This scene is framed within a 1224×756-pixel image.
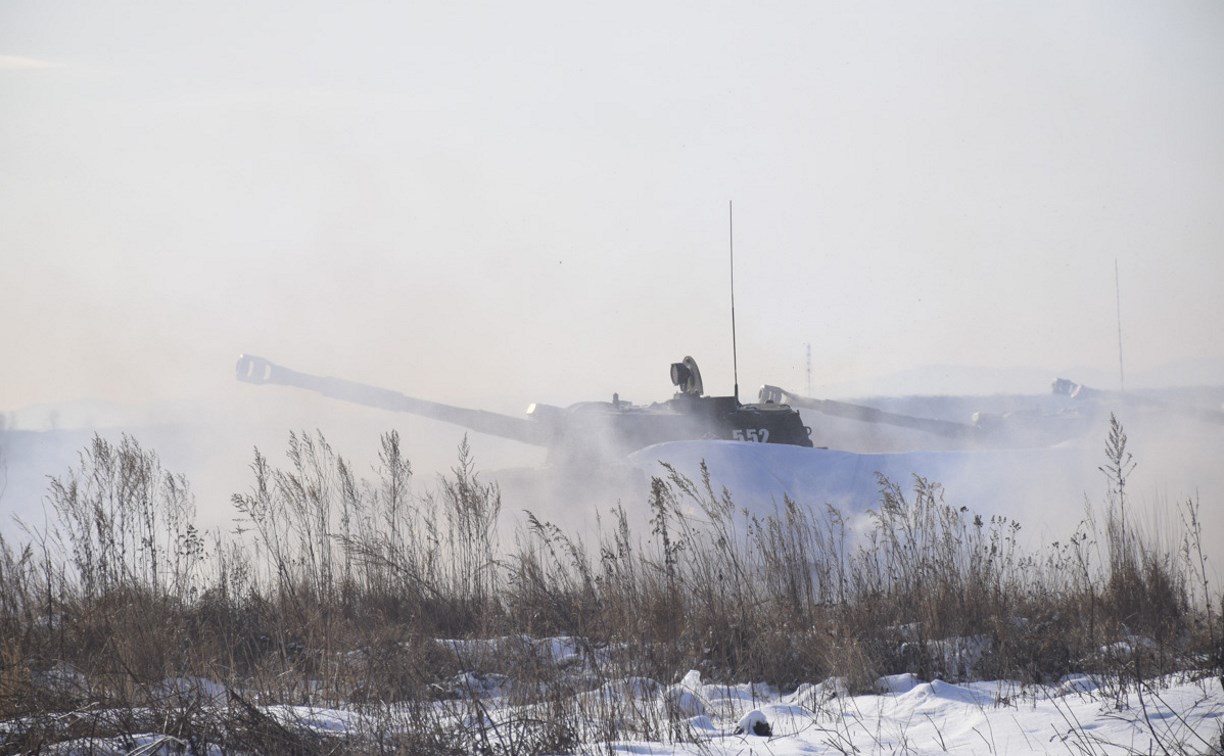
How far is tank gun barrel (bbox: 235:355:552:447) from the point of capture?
15.4 m

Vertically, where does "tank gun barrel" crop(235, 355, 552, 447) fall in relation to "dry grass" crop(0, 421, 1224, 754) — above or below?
above

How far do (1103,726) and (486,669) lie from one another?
3.45 metres

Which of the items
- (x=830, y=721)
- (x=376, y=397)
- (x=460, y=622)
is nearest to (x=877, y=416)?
(x=376, y=397)

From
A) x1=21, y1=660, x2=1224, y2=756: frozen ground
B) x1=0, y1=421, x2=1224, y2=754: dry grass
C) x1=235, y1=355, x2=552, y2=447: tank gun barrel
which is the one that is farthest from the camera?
x1=235, y1=355, x2=552, y2=447: tank gun barrel

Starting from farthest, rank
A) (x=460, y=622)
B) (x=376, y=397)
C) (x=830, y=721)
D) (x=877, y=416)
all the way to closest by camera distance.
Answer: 1. (x=877, y=416)
2. (x=376, y=397)
3. (x=460, y=622)
4. (x=830, y=721)

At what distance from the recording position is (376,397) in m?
15.5

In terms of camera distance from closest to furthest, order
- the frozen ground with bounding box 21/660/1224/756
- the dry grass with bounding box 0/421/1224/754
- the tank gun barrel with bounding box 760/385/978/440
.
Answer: the frozen ground with bounding box 21/660/1224/756 → the dry grass with bounding box 0/421/1224/754 → the tank gun barrel with bounding box 760/385/978/440

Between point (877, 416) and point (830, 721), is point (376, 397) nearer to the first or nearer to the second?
point (877, 416)

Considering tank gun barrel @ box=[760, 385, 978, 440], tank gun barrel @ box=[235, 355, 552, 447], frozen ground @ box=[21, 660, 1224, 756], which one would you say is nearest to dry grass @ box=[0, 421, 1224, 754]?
frozen ground @ box=[21, 660, 1224, 756]

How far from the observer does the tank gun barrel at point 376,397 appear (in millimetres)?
15430

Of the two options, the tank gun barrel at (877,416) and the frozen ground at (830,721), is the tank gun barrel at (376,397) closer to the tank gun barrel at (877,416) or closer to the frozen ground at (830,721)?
the tank gun barrel at (877,416)

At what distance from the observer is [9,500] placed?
830 inches

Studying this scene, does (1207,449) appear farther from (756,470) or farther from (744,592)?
(744,592)

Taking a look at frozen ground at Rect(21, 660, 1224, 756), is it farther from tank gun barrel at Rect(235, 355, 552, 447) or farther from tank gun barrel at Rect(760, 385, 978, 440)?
tank gun barrel at Rect(760, 385, 978, 440)
